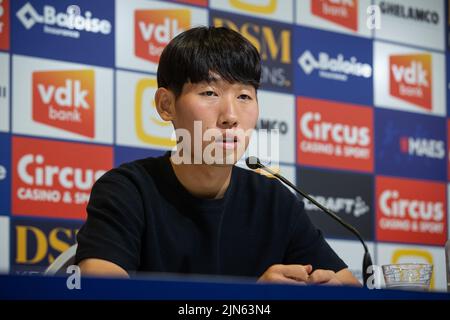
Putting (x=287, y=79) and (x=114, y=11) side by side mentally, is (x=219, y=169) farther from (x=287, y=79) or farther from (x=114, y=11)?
(x=287, y=79)

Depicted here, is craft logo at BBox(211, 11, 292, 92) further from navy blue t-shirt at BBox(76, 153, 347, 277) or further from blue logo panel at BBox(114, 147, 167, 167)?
navy blue t-shirt at BBox(76, 153, 347, 277)

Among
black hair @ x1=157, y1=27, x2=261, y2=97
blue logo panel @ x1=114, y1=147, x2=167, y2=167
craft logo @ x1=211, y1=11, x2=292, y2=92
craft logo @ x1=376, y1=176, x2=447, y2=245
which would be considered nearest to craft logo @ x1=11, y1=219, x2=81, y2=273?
blue logo panel @ x1=114, y1=147, x2=167, y2=167

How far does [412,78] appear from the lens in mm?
3613

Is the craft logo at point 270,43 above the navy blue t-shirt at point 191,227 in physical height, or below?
above

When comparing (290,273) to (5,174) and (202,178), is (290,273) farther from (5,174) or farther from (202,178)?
(5,174)

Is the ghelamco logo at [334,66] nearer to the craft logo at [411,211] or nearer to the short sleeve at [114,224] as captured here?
the craft logo at [411,211]

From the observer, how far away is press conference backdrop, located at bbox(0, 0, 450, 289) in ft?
8.71

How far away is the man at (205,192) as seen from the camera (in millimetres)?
1597

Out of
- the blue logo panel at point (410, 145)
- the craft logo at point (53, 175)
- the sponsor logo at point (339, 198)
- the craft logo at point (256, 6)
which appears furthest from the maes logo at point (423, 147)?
the craft logo at point (53, 175)

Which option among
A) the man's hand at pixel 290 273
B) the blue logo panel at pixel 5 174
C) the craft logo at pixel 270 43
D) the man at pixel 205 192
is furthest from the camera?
the craft logo at pixel 270 43

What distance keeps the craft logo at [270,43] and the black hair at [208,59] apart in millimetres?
1400

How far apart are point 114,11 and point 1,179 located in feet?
2.49

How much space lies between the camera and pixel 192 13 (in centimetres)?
304

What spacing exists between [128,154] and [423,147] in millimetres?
1465
